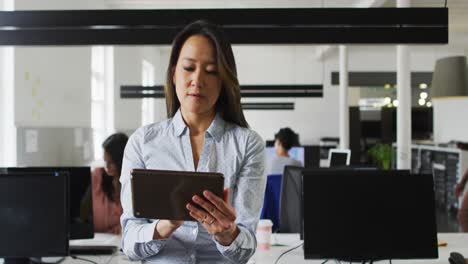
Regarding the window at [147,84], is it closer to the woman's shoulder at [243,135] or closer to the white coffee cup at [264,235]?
the white coffee cup at [264,235]

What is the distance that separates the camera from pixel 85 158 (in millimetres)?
6273

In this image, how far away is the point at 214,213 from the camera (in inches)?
45.9

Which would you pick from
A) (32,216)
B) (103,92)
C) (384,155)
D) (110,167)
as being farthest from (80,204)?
(384,155)

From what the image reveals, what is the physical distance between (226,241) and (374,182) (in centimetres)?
110

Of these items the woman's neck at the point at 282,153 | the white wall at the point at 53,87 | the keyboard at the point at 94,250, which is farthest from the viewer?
the woman's neck at the point at 282,153

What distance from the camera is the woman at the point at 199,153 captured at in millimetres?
1294

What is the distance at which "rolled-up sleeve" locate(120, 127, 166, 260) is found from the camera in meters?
1.26

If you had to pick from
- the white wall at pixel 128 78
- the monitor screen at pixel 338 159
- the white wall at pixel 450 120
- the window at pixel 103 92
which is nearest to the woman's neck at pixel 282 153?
the monitor screen at pixel 338 159

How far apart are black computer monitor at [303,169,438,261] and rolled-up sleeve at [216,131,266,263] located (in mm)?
782

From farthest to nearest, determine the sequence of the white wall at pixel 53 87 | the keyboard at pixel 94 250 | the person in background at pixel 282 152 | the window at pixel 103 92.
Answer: the window at pixel 103 92, the person in background at pixel 282 152, the white wall at pixel 53 87, the keyboard at pixel 94 250

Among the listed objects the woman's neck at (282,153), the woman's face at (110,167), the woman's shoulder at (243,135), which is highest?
the woman's shoulder at (243,135)

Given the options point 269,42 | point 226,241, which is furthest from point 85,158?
point 226,241

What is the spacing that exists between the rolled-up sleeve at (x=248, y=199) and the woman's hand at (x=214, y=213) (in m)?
0.07

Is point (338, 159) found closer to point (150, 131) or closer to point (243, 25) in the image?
point (243, 25)
